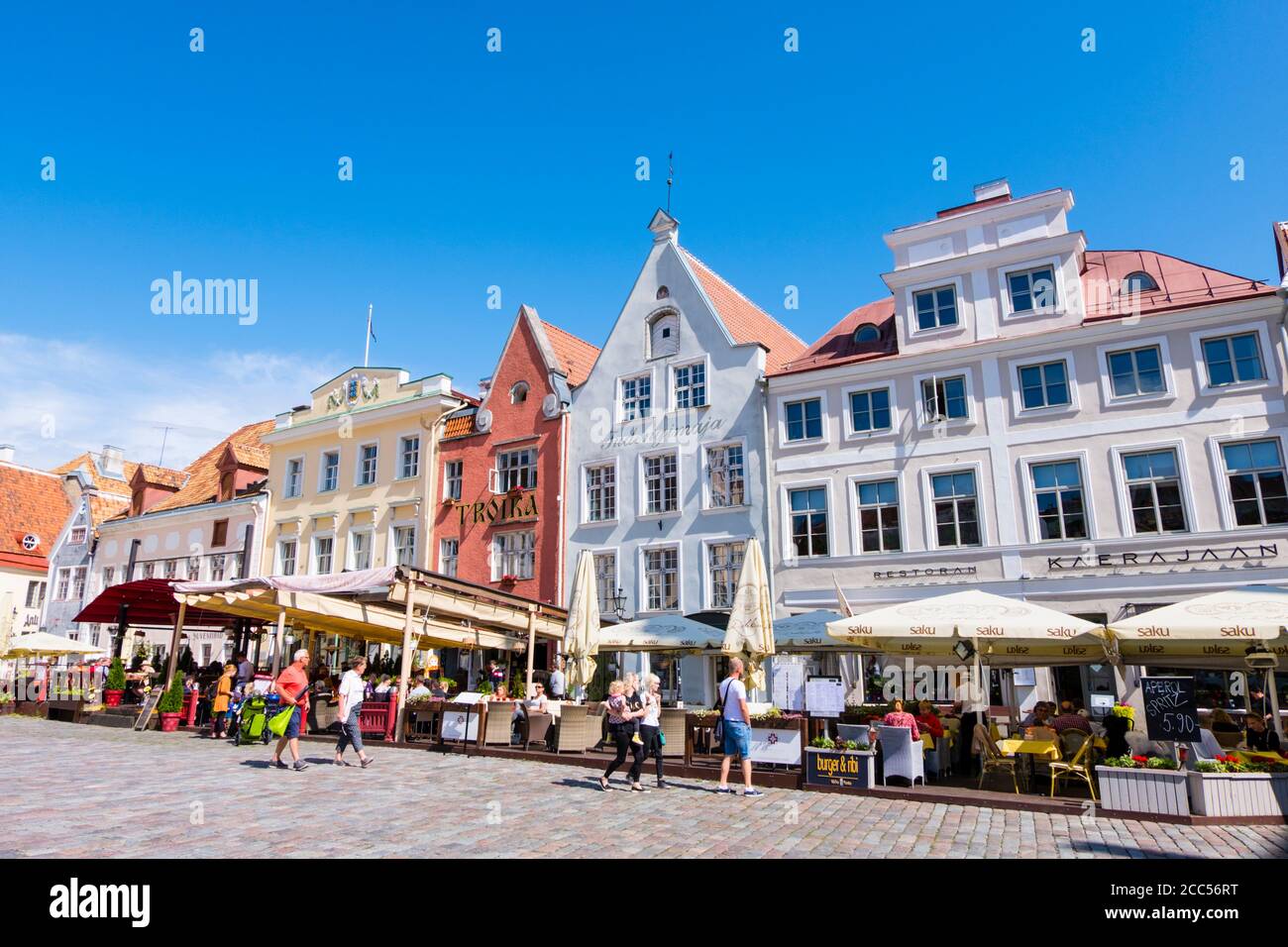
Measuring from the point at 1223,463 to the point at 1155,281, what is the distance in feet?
18.6

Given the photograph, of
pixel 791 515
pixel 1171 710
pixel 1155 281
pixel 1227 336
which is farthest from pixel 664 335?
pixel 1171 710

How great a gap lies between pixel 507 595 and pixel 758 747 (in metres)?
8.64

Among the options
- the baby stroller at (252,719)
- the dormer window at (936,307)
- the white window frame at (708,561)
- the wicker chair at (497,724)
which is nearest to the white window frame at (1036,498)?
the dormer window at (936,307)

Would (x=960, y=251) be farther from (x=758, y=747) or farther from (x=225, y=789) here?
(x=225, y=789)

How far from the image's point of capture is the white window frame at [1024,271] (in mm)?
22750

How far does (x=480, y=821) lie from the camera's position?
9.49 metres

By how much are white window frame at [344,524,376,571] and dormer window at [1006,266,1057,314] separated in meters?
23.9

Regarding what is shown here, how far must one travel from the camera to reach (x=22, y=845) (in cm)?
730

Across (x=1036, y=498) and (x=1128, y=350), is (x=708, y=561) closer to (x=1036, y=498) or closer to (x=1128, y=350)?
(x=1036, y=498)

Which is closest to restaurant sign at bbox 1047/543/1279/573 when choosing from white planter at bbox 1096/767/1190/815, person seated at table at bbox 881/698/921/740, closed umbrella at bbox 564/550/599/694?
person seated at table at bbox 881/698/921/740

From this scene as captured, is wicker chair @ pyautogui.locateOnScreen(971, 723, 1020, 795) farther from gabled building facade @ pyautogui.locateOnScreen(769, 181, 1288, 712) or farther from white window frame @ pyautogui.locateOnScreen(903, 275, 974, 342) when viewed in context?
white window frame @ pyautogui.locateOnScreen(903, 275, 974, 342)

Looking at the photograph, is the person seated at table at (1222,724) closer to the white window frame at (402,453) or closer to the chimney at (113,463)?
the white window frame at (402,453)

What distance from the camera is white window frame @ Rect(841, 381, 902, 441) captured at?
2422cm
